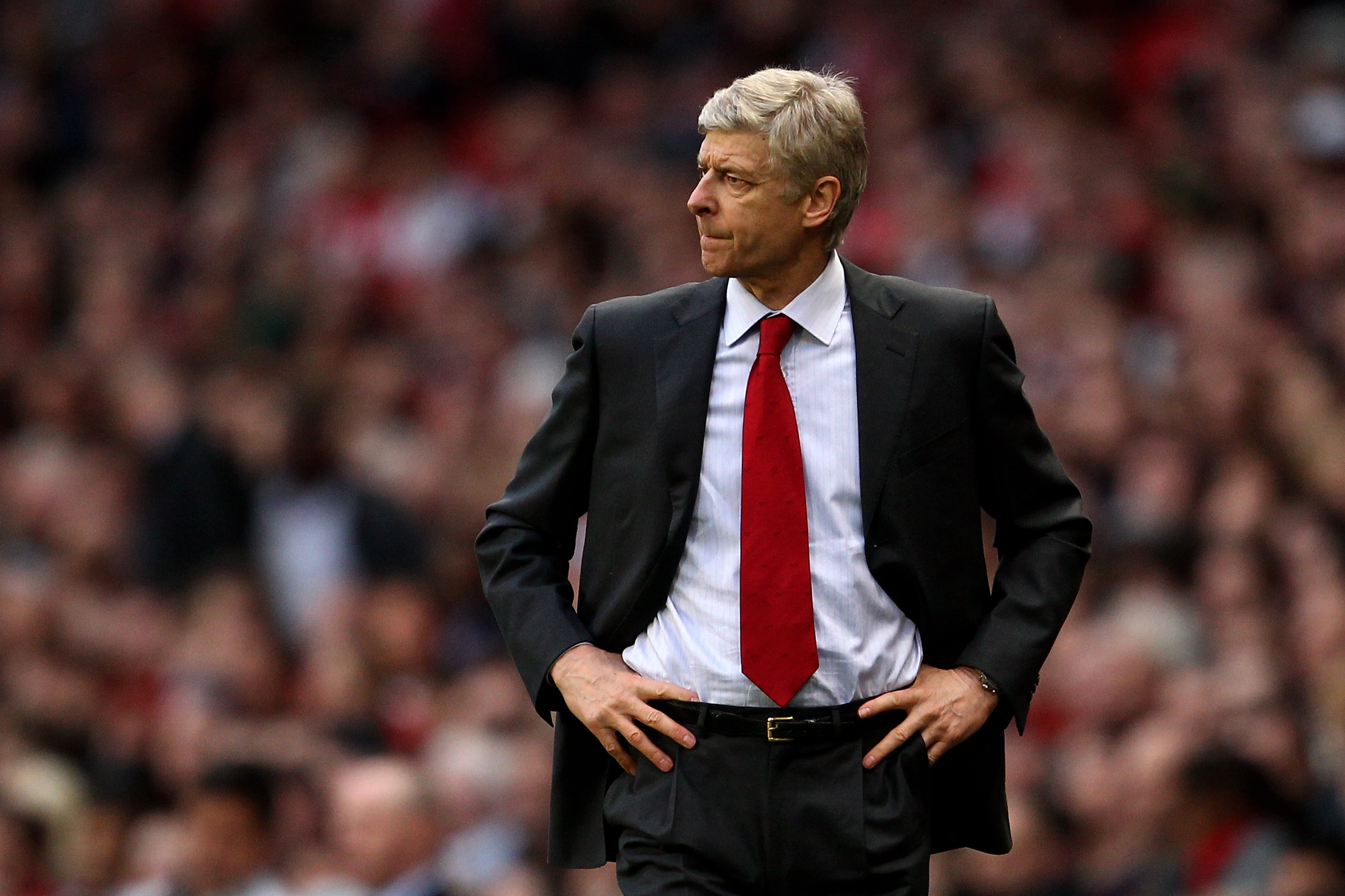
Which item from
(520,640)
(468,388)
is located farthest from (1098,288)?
(520,640)

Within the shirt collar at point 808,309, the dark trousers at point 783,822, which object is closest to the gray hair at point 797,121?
the shirt collar at point 808,309

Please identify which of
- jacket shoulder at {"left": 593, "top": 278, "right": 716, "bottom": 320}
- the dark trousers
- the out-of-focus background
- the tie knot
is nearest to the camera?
the dark trousers

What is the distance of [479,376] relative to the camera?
9047mm

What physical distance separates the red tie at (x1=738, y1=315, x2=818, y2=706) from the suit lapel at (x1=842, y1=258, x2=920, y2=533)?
0.11 metres

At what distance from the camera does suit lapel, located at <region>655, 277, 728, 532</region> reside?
130 inches

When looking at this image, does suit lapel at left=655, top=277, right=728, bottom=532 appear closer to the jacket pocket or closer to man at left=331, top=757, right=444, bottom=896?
the jacket pocket

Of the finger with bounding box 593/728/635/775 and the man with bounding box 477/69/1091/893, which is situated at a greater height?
the man with bounding box 477/69/1091/893

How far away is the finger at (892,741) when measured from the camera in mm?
3229

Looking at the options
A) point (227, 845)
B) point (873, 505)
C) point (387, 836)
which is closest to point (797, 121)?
point (873, 505)

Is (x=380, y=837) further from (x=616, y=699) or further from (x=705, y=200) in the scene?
(x=705, y=200)

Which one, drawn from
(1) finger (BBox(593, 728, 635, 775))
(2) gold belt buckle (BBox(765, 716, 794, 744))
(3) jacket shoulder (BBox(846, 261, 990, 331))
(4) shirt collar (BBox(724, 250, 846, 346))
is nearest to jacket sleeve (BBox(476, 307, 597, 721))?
(1) finger (BBox(593, 728, 635, 775))

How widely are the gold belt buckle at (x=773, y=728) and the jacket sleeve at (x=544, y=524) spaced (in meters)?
0.34

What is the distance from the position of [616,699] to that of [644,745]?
0.08m

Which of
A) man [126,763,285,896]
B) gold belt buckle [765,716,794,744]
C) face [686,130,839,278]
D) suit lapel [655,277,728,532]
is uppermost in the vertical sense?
face [686,130,839,278]
